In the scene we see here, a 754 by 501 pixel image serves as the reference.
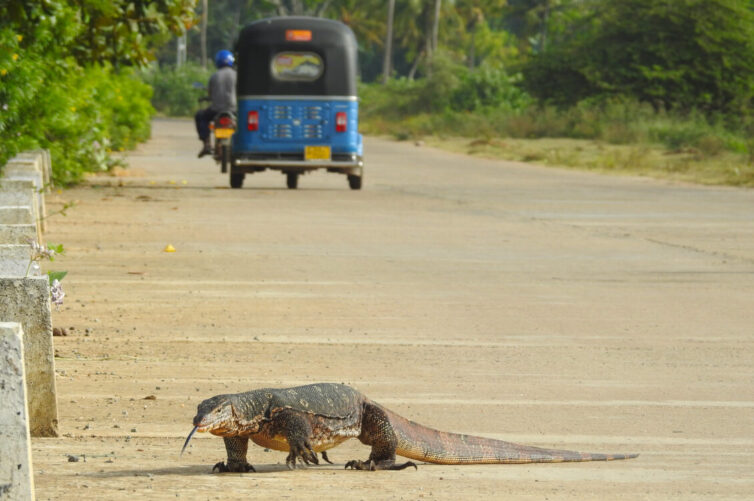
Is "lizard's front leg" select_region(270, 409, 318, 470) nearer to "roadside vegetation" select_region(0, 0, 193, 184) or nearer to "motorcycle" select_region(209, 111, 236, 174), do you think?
"roadside vegetation" select_region(0, 0, 193, 184)

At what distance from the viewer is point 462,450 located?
19.1 feet

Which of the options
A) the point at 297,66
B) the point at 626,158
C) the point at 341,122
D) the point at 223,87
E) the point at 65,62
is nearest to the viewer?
the point at 65,62

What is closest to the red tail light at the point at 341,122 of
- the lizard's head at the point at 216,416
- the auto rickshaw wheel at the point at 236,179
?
the auto rickshaw wheel at the point at 236,179

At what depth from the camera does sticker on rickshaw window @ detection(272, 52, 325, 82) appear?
24.6m

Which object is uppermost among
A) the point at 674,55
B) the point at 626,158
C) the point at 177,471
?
the point at 177,471

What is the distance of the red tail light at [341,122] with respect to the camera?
2430 centimetres

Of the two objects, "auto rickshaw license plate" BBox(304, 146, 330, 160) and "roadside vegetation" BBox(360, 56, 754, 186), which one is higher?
"auto rickshaw license plate" BBox(304, 146, 330, 160)

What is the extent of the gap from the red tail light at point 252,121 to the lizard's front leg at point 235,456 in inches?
743

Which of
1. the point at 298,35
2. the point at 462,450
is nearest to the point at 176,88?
the point at 298,35

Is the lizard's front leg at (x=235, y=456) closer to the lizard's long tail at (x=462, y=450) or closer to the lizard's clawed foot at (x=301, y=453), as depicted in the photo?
the lizard's clawed foot at (x=301, y=453)

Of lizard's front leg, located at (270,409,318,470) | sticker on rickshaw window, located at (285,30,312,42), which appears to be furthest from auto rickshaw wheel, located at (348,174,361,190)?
lizard's front leg, located at (270,409,318,470)

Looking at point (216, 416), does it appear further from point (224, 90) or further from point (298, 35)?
point (298, 35)

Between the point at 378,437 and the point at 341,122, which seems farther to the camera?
the point at 341,122

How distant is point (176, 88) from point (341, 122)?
6622cm
